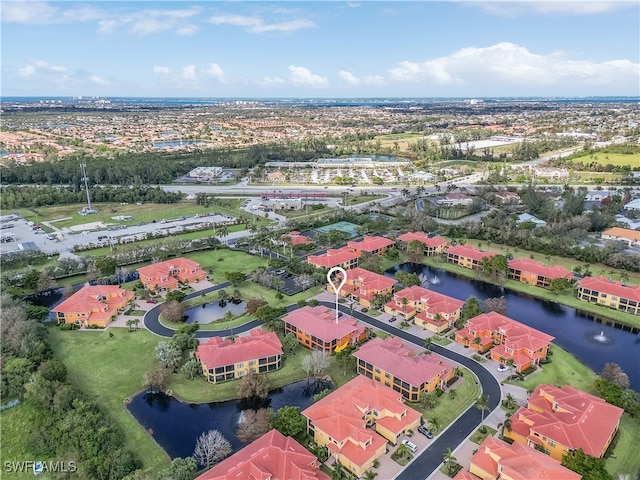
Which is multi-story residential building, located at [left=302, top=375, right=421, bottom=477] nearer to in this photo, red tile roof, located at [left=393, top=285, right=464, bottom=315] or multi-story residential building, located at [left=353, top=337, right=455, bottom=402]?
multi-story residential building, located at [left=353, top=337, right=455, bottom=402]

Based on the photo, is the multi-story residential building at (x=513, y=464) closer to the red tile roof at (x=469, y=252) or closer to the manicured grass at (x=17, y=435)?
the manicured grass at (x=17, y=435)

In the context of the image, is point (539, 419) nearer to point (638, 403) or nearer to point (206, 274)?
point (638, 403)

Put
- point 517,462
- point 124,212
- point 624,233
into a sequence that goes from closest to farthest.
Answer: point 517,462 < point 624,233 < point 124,212

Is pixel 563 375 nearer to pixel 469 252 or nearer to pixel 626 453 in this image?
pixel 626 453

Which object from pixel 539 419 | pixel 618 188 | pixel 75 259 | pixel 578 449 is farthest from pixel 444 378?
pixel 618 188

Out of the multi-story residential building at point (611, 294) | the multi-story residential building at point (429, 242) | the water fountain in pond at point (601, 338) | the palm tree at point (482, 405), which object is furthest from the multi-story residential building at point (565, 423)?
the multi-story residential building at point (429, 242)

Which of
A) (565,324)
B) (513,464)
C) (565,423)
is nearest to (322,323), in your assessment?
(513,464)

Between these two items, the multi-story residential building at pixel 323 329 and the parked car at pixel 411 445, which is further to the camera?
the multi-story residential building at pixel 323 329
